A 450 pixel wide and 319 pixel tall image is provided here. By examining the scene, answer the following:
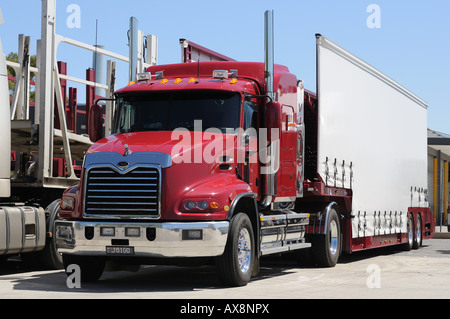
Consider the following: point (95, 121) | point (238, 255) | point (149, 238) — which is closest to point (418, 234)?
point (238, 255)

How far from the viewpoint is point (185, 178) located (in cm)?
1075

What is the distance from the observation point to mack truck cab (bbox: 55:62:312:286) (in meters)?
10.6

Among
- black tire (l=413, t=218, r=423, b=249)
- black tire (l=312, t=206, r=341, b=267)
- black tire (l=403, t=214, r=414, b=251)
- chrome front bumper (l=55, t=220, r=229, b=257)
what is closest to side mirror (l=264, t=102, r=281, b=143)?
chrome front bumper (l=55, t=220, r=229, b=257)

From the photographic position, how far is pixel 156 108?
1193cm

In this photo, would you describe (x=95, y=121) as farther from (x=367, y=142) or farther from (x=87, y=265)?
(x=367, y=142)

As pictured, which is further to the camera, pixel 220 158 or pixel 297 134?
pixel 297 134

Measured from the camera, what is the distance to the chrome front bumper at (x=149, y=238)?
1048 centimetres

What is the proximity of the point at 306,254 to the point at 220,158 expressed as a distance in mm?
4714

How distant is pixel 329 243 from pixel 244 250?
14.2 feet

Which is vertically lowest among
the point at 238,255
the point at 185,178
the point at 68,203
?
the point at 238,255

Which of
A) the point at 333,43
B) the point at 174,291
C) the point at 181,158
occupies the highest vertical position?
the point at 333,43
